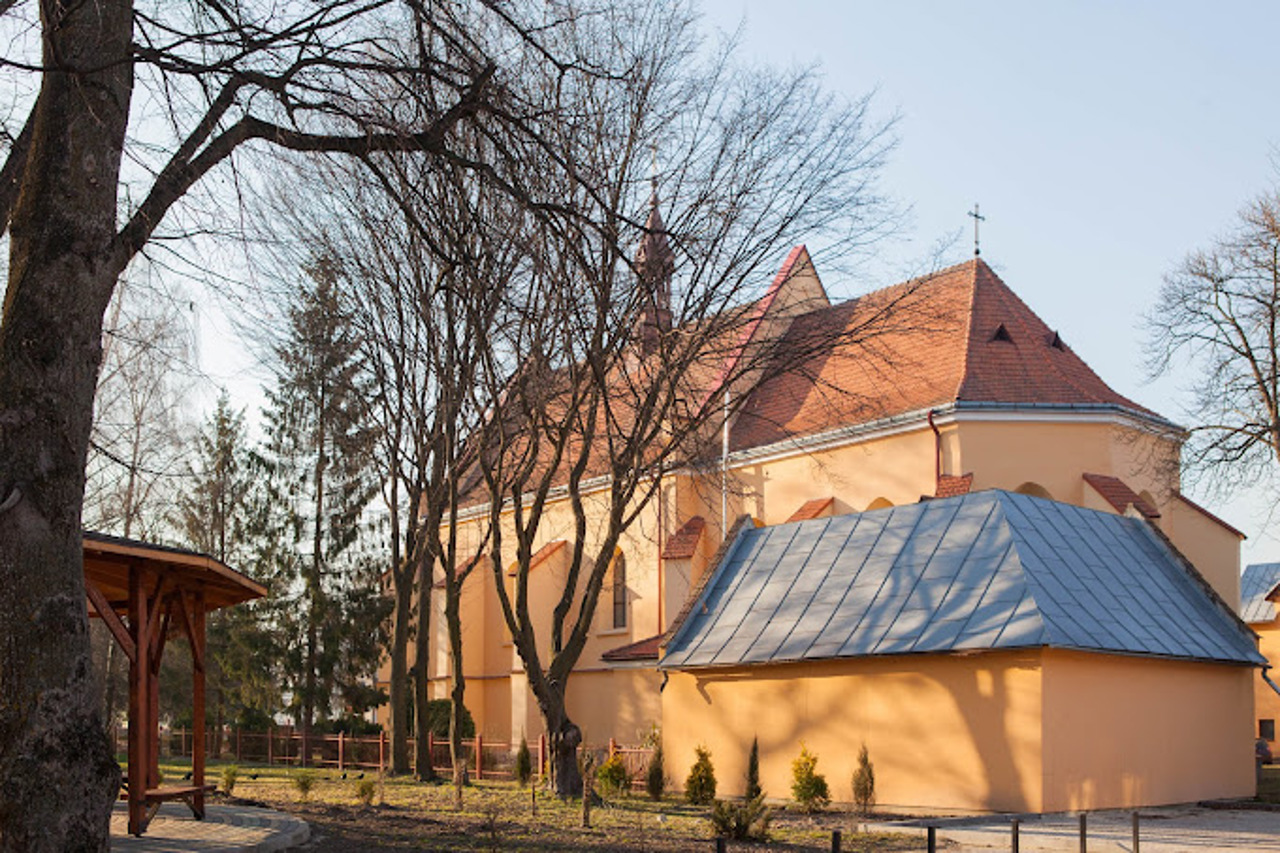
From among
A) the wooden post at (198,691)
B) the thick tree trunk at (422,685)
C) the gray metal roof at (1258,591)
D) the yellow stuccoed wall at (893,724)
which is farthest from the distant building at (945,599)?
the gray metal roof at (1258,591)

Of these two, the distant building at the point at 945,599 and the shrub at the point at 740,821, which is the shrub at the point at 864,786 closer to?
the distant building at the point at 945,599

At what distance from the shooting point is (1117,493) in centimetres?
2827

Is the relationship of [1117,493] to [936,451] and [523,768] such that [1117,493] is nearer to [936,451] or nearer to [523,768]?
[936,451]

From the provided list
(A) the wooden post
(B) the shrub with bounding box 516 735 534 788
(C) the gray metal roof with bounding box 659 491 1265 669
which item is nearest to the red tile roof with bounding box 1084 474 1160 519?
(C) the gray metal roof with bounding box 659 491 1265 669

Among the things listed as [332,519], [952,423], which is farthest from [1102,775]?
[332,519]

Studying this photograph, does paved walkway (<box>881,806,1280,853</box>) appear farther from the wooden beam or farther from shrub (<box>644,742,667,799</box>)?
the wooden beam

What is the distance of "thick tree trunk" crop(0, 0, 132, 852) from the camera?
7.51 metres

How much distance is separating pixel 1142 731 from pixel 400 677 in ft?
52.9

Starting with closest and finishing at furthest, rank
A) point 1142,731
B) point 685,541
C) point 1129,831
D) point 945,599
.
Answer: point 1129,831 < point 1142,731 < point 945,599 < point 685,541

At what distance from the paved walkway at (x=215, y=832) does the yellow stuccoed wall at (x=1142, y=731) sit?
10125mm

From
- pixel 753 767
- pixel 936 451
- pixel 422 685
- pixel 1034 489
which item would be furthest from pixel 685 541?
pixel 753 767

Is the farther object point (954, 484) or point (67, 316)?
point (954, 484)

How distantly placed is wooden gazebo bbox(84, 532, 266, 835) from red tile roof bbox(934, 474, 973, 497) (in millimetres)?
16225

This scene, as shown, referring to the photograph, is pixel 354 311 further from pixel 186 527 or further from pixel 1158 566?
pixel 186 527
